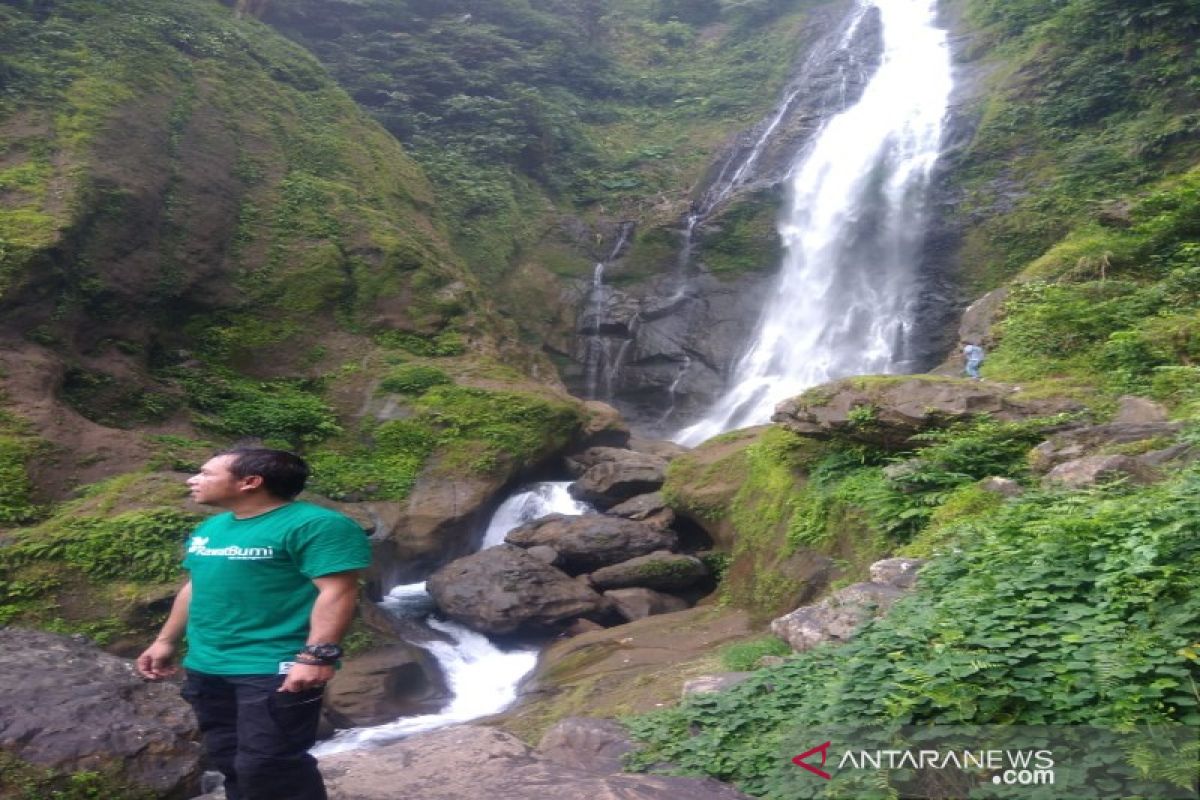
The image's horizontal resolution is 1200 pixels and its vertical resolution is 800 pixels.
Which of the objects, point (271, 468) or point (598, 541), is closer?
point (271, 468)

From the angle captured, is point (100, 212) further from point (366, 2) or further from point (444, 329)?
point (366, 2)

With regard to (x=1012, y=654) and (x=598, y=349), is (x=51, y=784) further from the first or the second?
(x=598, y=349)

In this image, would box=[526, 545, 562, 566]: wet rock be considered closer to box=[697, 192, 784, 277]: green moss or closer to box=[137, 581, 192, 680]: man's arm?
box=[137, 581, 192, 680]: man's arm

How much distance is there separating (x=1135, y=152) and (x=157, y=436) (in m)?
17.8

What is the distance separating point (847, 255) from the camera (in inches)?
814

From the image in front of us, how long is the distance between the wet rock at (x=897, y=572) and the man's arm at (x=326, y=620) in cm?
371

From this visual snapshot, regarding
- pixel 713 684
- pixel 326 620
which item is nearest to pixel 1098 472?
pixel 713 684

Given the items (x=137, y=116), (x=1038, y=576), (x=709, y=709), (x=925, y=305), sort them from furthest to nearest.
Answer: (x=925, y=305), (x=137, y=116), (x=709, y=709), (x=1038, y=576)

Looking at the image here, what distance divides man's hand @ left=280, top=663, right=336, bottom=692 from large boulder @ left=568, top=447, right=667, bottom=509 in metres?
10.7

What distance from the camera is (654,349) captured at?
20953 mm

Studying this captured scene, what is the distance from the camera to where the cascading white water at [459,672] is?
8.19 meters

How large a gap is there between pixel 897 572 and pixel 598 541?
6259 mm

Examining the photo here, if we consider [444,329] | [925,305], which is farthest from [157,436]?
[925,305]

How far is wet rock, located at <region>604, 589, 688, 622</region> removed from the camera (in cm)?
1042
